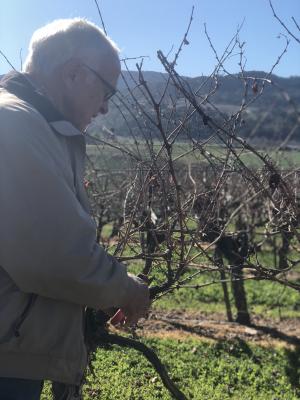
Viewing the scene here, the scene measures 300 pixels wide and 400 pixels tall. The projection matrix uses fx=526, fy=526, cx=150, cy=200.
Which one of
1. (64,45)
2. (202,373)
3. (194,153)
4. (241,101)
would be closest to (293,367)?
(202,373)

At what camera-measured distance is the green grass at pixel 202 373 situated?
578cm

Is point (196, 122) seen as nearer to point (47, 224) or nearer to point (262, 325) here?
point (47, 224)

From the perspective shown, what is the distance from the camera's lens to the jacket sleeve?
1.54 meters

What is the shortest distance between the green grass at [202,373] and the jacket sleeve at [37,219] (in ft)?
11.6

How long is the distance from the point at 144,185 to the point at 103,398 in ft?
10.1

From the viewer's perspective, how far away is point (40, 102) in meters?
1.78

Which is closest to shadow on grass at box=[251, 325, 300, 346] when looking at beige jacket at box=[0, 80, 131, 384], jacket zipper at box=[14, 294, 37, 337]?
beige jacket at box=[0, 80, 131, 384]

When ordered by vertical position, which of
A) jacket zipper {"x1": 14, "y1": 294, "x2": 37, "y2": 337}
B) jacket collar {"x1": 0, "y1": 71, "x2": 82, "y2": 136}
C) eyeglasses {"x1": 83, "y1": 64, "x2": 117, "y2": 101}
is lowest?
jacket zipper {"x1": 14, "y1": 294, "x2": 37, "y2": 337}

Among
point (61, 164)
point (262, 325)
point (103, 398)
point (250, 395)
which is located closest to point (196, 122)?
point (61, 164)

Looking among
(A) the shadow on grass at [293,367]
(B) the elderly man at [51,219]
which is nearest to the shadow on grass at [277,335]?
(A) the shadow on grass at [293,367]

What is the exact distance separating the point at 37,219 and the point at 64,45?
71 centimetres

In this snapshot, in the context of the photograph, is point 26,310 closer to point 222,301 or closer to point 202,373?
point 202,373

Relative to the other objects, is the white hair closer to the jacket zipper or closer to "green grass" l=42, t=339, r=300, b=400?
the jacket zipper

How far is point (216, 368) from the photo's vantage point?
7.25m
